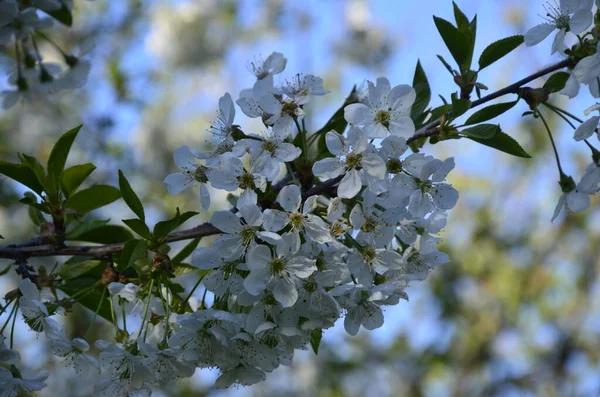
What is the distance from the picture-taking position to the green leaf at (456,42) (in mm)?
1361

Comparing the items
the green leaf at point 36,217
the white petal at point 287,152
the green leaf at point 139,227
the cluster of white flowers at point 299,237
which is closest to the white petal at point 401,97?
the cluster of white flowers at point 299,237

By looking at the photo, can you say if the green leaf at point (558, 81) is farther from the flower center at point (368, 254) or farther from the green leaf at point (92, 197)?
the green leaf at point (92, 197)

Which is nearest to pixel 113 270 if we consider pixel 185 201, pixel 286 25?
pixel 185 201

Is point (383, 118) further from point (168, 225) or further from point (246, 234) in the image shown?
point (168, 225)

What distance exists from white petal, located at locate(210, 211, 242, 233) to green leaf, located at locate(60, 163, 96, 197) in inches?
14.0

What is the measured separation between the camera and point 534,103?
1.32 metres

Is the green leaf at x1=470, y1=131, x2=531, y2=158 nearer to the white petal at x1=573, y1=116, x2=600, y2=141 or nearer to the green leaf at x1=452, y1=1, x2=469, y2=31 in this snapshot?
the white petal at x1=573, y1=116, x2=600, y2=141

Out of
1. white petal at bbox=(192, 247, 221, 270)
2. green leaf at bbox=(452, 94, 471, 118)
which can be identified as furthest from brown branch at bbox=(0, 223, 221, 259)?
green leaf at bbox=(452, 94, 471, 118)

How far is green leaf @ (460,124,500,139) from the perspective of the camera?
1271mm

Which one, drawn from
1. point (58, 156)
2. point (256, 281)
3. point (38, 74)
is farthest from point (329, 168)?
point (38, 74)

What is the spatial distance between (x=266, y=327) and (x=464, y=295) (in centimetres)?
559

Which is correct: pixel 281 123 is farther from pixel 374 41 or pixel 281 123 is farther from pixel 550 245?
pixel 374 41

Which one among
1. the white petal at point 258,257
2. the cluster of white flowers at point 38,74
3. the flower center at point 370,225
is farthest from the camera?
the cluster of white flowers at point 38,74

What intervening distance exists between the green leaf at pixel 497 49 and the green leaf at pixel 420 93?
0.17 meters
